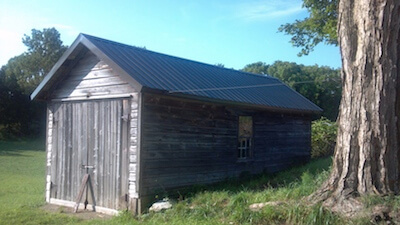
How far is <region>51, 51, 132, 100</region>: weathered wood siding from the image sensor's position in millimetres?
11352

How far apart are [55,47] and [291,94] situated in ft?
131

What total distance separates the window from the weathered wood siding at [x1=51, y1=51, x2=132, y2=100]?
185 inches

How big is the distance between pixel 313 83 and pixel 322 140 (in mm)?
21536

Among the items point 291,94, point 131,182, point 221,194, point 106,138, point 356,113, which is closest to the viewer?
point 356,113

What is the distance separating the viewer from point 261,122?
14922mm

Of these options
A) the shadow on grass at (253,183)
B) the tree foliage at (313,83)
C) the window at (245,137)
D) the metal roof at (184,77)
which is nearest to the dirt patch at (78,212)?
the shadow on grass at (253,183)

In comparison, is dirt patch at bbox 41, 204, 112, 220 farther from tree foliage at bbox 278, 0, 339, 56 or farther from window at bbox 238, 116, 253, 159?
tree foliage at bbox 278, 0, 339, 56

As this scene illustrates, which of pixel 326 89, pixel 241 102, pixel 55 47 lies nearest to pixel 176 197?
pixel 241 102

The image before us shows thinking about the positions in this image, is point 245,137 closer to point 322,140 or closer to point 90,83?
point 90,83

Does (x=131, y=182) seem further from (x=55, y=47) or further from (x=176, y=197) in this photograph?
(x=55, y=47)

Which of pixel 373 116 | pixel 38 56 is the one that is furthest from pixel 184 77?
pixel 38 56

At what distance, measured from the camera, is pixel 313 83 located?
40938mm

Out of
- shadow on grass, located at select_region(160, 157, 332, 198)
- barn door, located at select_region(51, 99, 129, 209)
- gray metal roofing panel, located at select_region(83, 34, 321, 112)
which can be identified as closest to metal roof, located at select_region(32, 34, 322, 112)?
gray metal roofing panel, located at select_region(83, 34, 321, 112)

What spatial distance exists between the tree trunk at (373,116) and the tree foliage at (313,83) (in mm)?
30700
